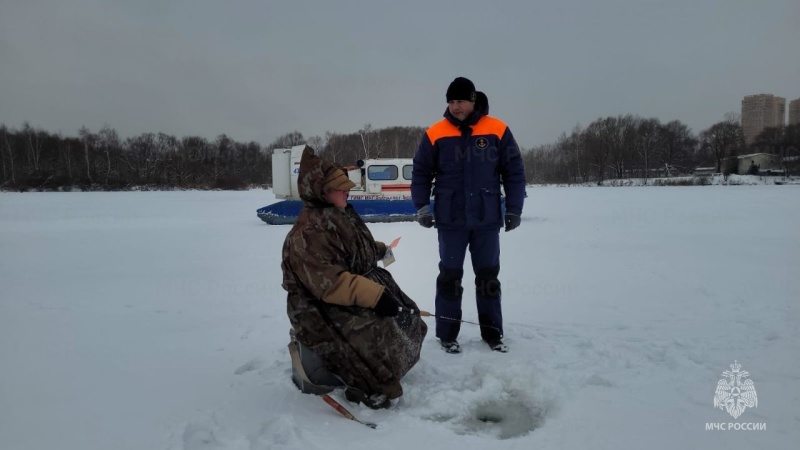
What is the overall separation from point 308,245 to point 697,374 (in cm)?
232

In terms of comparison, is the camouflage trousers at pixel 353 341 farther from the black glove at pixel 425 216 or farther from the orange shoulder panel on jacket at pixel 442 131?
the orange shoulder panel on jacket at pixel 442 131

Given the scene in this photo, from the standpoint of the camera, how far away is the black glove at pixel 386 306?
215cm

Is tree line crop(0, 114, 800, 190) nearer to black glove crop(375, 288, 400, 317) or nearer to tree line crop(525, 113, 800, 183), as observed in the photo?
tree line crop(525, 113, 800, 183)

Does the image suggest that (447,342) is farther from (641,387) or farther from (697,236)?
(697,236)

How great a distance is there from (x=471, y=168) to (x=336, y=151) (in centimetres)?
4936

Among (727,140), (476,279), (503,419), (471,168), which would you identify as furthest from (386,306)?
(727,140)

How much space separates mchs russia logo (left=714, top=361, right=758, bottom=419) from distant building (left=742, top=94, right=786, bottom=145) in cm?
9758

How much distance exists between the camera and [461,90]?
2939 mm

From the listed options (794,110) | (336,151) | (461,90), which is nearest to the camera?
(461,90)

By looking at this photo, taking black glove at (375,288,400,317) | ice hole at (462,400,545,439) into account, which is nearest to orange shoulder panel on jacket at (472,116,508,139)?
black glove at (375,288,400,317)

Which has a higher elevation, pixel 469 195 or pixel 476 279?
pixel 469 195

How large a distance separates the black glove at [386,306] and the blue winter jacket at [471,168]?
1.07m

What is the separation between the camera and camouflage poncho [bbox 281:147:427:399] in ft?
6.93

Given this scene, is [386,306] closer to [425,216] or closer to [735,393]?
[425,216]
